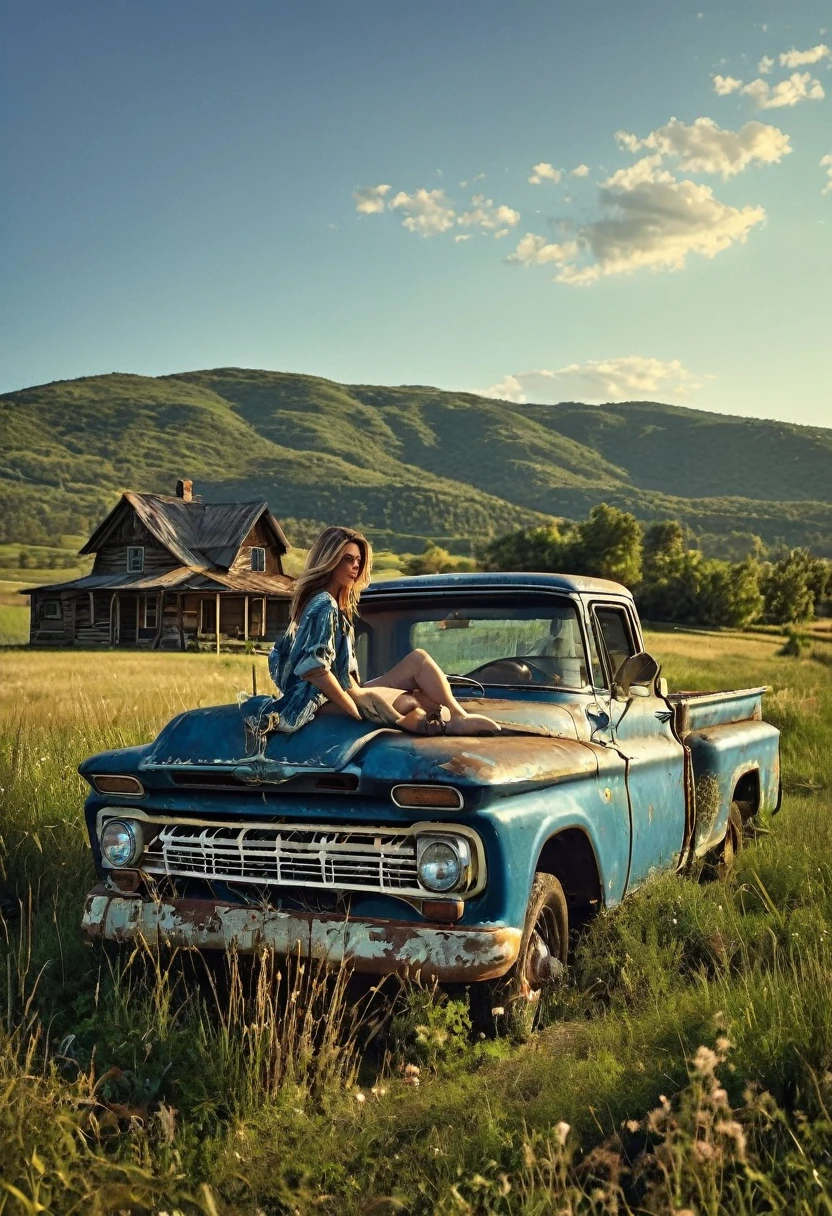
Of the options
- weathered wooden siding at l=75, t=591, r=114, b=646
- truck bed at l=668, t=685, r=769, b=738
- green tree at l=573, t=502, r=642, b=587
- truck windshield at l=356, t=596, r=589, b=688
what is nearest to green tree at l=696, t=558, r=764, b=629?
green tree at l=573, t=502, r=642, b=587

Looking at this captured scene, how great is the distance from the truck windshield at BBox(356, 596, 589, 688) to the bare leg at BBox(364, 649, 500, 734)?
24.9 inches

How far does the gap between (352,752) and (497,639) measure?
1.54 m

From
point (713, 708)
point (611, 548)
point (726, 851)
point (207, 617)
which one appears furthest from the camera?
point (611, 548)

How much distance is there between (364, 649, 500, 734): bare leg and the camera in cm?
421

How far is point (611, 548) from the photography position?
196 feet

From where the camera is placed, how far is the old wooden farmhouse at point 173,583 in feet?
161

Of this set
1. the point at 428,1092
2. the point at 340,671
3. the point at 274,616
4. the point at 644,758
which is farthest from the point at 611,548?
the point at 428,1092

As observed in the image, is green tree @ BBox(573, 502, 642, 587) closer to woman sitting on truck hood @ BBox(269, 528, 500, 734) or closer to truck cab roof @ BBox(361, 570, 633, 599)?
truck cab roof @ BBox(361, 570, 633, 599)

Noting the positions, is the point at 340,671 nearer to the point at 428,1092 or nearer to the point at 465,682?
the point at 465,682

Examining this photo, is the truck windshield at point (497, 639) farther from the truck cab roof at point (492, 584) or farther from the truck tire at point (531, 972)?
the truck tire at point (531, 972)

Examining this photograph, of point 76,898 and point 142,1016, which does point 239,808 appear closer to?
point 142,1016

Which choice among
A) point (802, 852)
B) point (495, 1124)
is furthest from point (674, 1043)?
point (802, 852)

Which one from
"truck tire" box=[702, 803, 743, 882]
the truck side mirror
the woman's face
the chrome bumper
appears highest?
the woman's face

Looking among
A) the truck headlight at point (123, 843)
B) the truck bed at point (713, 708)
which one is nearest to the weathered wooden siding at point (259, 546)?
the truck bed at point (713, 708)
